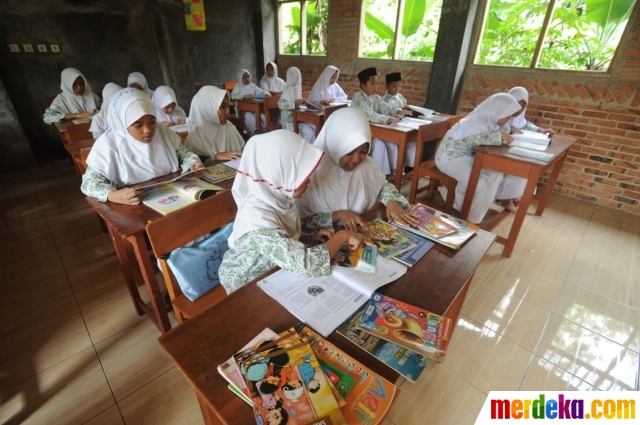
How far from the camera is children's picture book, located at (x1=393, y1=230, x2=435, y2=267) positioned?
3.76 ft

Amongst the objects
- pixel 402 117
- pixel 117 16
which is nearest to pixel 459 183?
pixel 402 117

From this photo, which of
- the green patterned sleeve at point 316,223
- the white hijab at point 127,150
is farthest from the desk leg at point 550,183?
the white hijab at point 127,150

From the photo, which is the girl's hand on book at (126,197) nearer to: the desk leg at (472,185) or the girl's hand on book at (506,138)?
the desk leg at (472,185)

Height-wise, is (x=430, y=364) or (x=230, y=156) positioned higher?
(x=230, y=156)

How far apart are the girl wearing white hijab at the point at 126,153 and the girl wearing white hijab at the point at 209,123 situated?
0.56 meters

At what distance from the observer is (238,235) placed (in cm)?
120

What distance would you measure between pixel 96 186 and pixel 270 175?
107 cm

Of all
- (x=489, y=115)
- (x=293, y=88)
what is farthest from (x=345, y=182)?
(x=293, y=88)

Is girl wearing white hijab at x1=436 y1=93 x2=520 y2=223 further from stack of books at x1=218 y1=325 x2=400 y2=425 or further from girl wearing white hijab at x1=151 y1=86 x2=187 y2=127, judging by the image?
girl wearing white hijab at x1=151 y1=86 x2=187 y2=127

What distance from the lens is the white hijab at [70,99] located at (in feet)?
12.4

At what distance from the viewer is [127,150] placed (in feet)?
5.83

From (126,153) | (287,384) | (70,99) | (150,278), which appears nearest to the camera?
(287,384)

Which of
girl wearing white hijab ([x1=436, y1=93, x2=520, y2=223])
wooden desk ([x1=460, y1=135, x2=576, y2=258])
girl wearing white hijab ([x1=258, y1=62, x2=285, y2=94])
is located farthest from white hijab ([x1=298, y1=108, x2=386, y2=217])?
girl wearing white hijab ([x1=258, y1=62, x2=285, y2=94])

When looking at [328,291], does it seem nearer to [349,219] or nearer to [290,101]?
[349,219]
